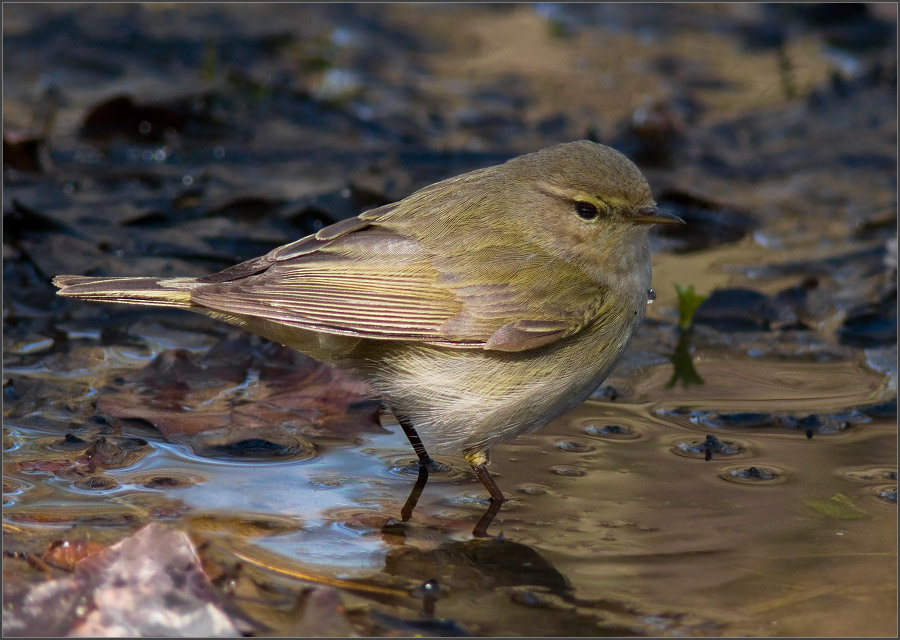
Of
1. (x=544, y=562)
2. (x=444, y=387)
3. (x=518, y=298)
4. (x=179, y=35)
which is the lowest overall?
(x=544, y=562)

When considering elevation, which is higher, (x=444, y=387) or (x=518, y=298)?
(x=518, y=298)

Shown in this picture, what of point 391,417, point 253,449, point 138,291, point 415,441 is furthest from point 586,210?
point 138,291

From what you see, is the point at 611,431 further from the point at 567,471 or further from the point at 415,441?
the point at 415,441

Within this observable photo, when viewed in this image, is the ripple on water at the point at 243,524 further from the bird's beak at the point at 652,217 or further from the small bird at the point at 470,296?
the bird's beak at the point at 652,217

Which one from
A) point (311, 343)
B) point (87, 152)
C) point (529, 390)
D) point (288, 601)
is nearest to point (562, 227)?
point (529, 390)

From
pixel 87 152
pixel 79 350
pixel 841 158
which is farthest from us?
pixel 841 158

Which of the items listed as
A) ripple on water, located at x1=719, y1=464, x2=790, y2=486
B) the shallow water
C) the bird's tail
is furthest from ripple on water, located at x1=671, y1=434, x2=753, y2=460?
the bird's tail

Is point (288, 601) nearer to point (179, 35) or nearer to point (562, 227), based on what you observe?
point (562, 227)
